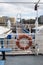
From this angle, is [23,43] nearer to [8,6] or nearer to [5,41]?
[5,41]

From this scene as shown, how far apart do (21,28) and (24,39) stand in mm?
615

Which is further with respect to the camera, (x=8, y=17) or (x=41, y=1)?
(x=8, y=17)

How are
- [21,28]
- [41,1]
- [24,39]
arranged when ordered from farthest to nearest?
[21,28] → [24,39] → [41,1]

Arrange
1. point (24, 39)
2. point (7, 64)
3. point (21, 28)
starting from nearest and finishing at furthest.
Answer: point (7, 64)
point (24, 39)
point (21, 28)

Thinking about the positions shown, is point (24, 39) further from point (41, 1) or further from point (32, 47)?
point (41, 1)

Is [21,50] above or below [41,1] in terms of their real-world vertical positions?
below

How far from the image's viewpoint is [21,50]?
4520 millimetres

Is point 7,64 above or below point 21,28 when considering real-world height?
below

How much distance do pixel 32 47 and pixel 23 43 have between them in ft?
0.98

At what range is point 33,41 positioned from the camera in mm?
4457

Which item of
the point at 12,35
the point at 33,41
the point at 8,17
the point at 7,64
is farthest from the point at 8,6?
the point at 7,64

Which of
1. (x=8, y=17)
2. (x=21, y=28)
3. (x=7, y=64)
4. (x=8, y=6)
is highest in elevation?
(x=8, y=6)

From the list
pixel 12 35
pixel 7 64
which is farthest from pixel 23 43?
pixel 7 64

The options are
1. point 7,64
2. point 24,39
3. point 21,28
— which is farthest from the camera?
point 21,28
